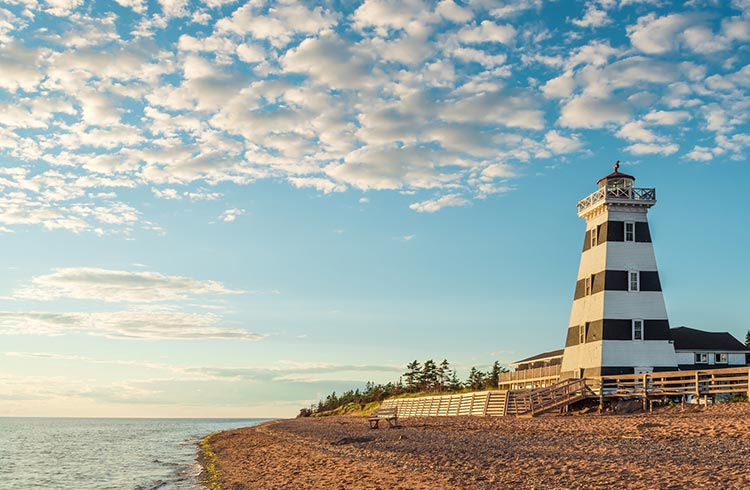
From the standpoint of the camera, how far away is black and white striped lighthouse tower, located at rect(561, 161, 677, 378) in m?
41.6

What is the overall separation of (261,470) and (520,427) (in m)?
12.1

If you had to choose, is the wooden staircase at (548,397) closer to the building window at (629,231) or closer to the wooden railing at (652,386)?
the wooden railing at (652,386)

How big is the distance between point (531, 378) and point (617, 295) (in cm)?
1495

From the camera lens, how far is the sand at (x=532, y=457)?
15.3 meters

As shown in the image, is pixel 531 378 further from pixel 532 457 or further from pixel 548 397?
pixel 532 457

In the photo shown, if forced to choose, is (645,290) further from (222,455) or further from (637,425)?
(222,455)

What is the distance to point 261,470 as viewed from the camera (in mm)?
27203

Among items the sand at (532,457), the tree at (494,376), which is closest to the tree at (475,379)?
the tree at (494,376)

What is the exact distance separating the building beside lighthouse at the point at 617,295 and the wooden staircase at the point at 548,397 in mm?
2542

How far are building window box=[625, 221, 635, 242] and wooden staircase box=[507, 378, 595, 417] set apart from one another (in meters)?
10.0

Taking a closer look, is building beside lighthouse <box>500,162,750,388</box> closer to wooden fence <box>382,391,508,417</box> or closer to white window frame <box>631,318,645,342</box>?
white window frame <box>631,318,645,342</box>

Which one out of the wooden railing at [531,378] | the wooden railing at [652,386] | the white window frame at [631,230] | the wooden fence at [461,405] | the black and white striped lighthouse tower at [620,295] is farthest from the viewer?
the wooden railing at [531,378]

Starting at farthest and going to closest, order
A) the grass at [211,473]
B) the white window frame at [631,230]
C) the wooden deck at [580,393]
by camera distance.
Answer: the white window frame at [631,230], the wooden deck at [580,393], the grass at [211,473]

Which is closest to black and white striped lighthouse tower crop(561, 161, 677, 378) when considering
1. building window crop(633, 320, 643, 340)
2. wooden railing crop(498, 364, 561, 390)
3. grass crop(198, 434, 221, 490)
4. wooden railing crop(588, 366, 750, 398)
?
building window crop(633, 320, 643, 340)
